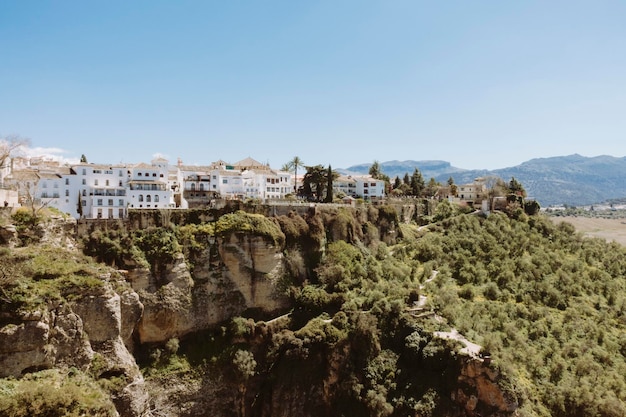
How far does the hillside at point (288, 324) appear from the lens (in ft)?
92.9

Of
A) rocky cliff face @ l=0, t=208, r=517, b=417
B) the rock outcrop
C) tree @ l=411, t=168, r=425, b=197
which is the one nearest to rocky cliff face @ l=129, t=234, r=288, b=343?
rocky cliff face @ l=0, t=208, r=517, b=417

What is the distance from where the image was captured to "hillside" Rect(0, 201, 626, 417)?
28328mm

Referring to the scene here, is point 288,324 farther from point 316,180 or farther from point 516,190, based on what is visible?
point 516,190

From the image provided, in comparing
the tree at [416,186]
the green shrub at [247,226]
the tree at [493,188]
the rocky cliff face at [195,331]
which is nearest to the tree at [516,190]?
the tree at [493,188]

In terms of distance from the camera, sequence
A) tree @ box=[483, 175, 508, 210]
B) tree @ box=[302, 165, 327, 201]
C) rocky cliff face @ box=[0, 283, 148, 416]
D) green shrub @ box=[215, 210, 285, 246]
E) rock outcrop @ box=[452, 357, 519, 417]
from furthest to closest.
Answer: tree @ box=[483, 175, 508, 210], tree @ box=[302, 165, 327, 201], green shrub @ box=[215, 210, 285, 246], rock outcrop @ box=[452, 357, 519, 417], rocky cliff face @ box=[0, 283, 148, 416]

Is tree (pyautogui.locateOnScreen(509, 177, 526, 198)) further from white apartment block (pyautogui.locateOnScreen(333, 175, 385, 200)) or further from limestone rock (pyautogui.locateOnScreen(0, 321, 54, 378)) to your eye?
limestone rock (pyautogui.locateOnScreen(0, 321, 54, 378))

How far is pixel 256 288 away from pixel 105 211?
712 inches

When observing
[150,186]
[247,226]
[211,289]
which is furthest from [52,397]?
[150,186]

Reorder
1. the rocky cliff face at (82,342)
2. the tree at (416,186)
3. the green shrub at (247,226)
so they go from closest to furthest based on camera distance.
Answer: the rocky cliff face at (82,342) → the green shrub at (247,226) → the tree at (416,186)

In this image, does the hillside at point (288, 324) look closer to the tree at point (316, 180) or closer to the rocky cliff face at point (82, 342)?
the rocky cliff face at point (82, 342)

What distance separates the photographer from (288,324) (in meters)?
40.0

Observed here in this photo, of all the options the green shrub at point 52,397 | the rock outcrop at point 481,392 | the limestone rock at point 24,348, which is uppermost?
the limestone rock at point 24,348

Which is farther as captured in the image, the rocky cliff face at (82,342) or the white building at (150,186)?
the white building at (150,186)

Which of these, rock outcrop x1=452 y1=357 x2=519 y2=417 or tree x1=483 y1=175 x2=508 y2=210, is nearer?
rock outcrop x1=452 y1=357 x2=519 y2=417
